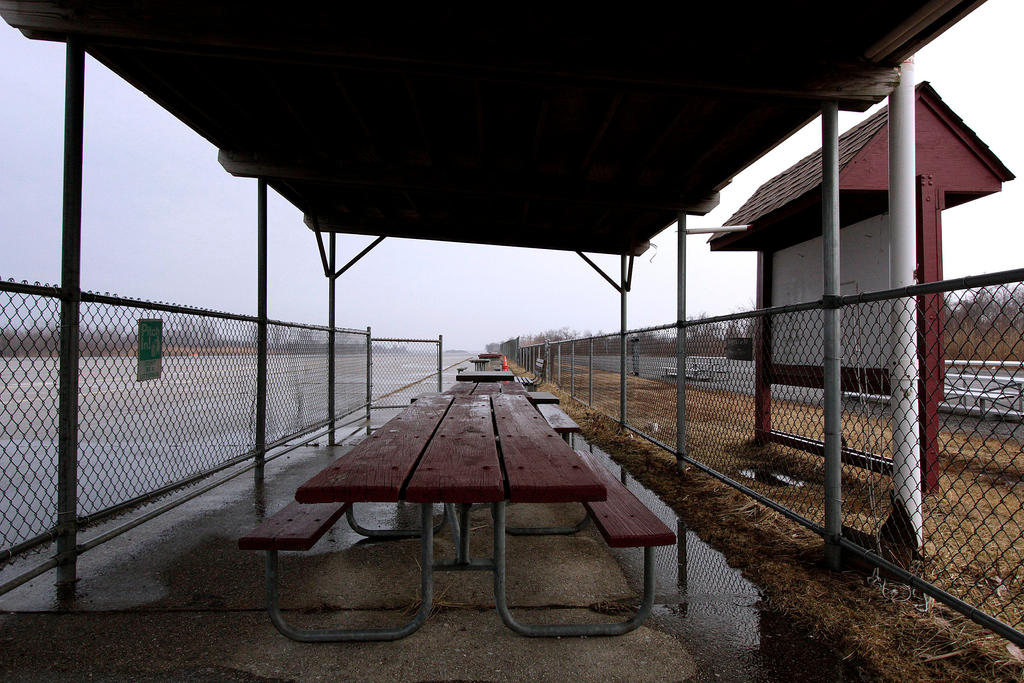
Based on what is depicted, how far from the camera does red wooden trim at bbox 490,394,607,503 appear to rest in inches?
67.4

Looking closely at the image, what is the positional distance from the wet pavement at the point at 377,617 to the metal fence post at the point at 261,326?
1.70m

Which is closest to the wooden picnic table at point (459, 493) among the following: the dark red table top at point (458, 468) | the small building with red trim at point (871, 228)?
the dark red table top at point (458, 468)

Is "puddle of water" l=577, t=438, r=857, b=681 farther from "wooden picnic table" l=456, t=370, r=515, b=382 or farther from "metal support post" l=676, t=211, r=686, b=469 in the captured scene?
"wooden picnic table" l=456, t=370, r=515, b=382

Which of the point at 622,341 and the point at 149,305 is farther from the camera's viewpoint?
the point at 622,341

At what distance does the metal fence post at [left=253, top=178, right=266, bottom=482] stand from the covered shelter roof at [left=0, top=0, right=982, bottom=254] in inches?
16.9

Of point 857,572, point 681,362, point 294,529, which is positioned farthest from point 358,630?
point 681,362

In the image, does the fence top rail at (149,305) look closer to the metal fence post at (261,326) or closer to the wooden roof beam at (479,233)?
the metal fence post at (261,326)

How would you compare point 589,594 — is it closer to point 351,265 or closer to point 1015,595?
point 1015,595

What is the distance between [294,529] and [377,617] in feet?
2.04

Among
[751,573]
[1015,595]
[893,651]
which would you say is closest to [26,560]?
[751,573]

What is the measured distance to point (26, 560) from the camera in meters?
2.79

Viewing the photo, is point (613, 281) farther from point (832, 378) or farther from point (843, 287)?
point (832, 378)

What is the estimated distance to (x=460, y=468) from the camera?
1.91 m

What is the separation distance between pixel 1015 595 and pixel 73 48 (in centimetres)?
580
